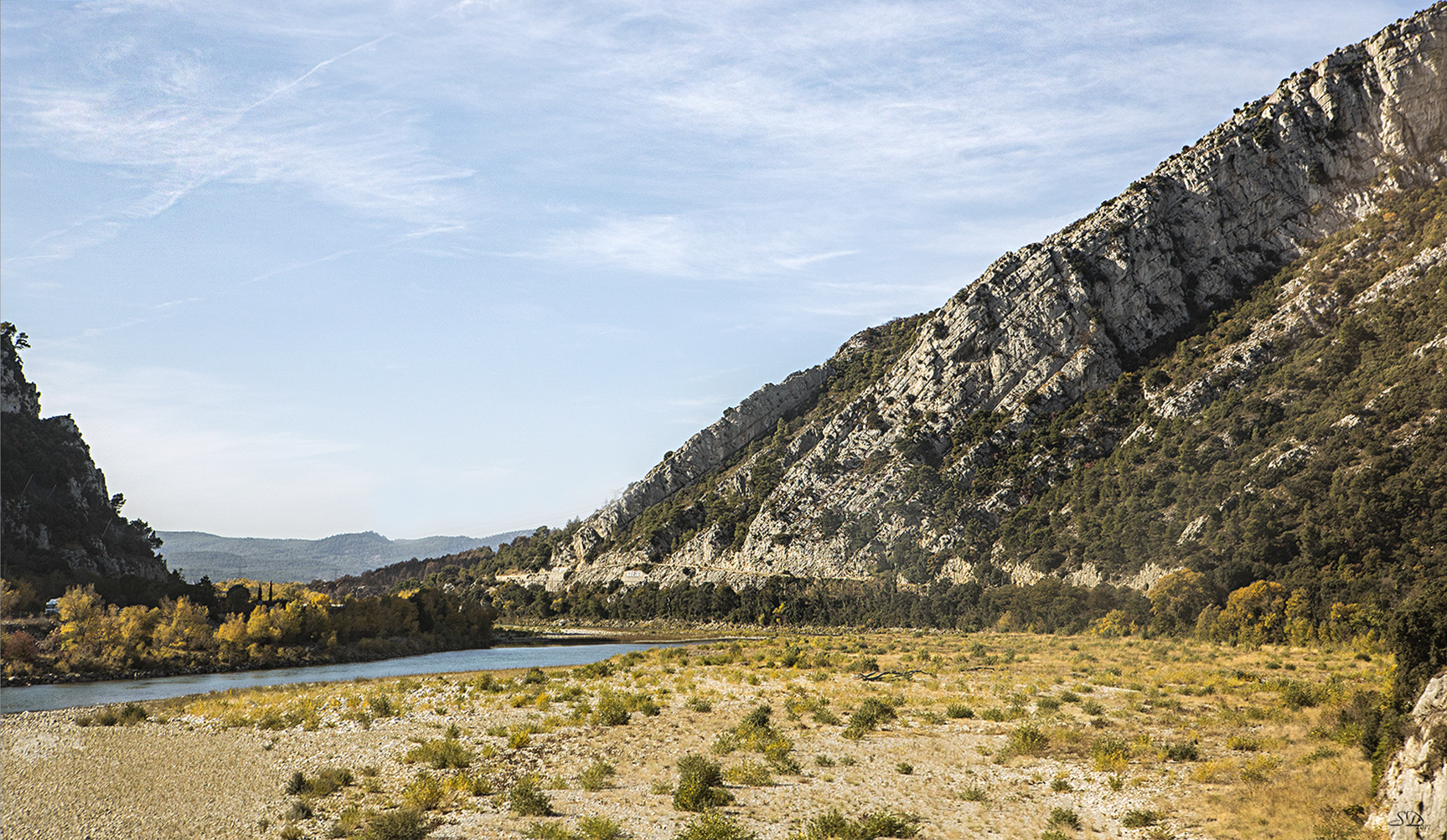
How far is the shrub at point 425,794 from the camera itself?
21234 millimetres

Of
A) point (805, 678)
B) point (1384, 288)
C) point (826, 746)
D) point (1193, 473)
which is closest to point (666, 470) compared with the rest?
point (1193, 473)

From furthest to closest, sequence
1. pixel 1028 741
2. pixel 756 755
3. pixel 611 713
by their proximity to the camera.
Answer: pixel 611 713, pixel 756 755, pixel 1028 741

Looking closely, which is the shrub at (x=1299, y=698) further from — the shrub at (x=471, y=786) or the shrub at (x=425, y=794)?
the shrub at (x=425, y=794)

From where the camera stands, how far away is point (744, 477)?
16662 cm

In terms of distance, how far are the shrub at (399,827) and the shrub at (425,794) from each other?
1.11 m

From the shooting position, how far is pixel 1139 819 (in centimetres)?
1816

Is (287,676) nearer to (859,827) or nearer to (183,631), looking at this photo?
(183,631)

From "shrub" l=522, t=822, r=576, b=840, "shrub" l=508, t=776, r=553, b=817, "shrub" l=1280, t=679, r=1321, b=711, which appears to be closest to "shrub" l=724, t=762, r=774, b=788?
"shrub" l=508, t=776, r=553, b=817

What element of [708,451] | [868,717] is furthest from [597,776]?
[708,451]

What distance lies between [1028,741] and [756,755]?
8.37 meters

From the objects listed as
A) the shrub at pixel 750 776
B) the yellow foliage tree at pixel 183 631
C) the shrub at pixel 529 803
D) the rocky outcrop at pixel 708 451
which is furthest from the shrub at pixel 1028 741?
the rocky outcrop at pixel 708 451

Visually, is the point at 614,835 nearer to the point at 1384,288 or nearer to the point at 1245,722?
the point at 1245,722

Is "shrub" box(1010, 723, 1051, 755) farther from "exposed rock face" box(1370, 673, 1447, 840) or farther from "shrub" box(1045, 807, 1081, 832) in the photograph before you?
"exposed rock face" box(1370, 673, 1447, 840)

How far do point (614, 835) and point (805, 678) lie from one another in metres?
28.3
